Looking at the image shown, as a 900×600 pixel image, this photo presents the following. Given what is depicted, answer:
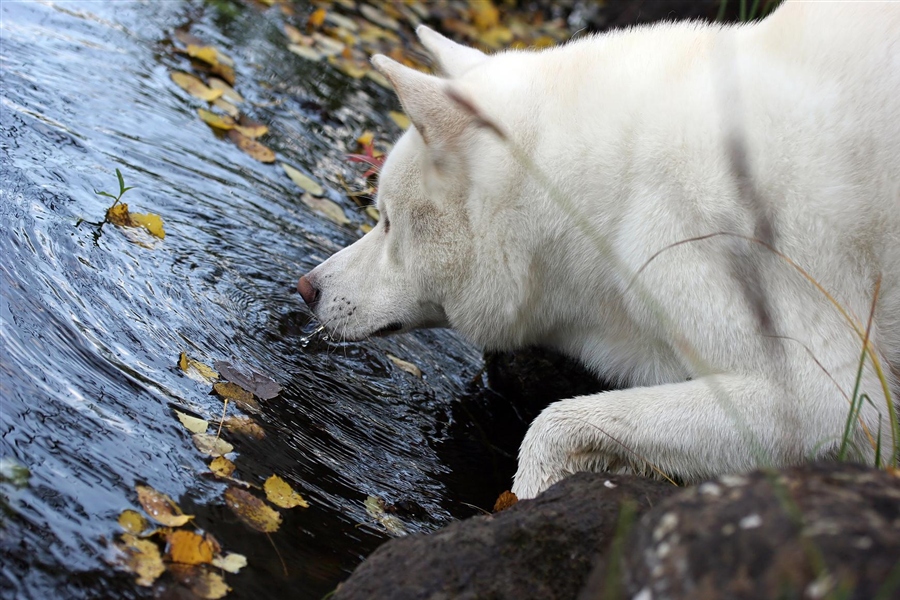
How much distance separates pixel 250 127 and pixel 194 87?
1.43 ft

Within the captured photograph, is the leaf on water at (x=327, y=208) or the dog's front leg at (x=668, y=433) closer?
the dog's front leg at (x=668, y=433)

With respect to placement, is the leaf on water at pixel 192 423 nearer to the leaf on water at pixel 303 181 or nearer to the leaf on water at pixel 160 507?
the leaf on water at pixel 160 507

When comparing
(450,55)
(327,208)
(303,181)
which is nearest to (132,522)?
(450,55)

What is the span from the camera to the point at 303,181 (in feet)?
16.2

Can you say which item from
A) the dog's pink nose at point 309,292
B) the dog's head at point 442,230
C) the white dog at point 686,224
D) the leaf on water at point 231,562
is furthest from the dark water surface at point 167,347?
the white dog at point 686,224

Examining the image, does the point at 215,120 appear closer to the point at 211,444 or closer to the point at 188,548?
the point at 211,444

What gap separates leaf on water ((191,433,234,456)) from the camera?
2629 millimetres

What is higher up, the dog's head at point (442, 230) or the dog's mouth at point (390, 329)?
the dog's head at point (442, 230)

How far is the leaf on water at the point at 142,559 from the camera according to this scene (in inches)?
83.0

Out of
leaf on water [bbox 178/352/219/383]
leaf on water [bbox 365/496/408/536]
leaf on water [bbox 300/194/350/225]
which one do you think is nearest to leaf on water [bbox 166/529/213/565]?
leaf on water [bbox 365/496/408/536]

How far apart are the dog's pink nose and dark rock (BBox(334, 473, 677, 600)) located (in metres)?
1.56

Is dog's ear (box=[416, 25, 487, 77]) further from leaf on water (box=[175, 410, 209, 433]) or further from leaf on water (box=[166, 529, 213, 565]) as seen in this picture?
leaf on water (box=[166, 529, 213, 565])

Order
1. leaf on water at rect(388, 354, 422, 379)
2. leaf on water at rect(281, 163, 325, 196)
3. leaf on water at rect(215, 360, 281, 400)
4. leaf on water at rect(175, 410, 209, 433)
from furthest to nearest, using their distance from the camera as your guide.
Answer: leaf on water at rect(281, 163, 325, 196)
leaf on water at rect(388, 354, 422, 379)
leaf on water at rect(215, 360, 281, 400)
leaf on water at rect(175, 410, 209, 433)

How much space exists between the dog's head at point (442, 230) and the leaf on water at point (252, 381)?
0.47 m
